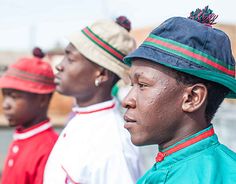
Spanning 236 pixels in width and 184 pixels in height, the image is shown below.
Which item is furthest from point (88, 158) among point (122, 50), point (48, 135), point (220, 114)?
point (220, 114)

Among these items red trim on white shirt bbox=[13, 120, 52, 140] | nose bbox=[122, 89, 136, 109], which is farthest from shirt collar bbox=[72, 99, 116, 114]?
nose bbox=[122, 89, 136, 109]

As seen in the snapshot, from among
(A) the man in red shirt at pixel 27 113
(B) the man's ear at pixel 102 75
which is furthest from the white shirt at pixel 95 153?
(A) the man in red shirt at pixel 27 113

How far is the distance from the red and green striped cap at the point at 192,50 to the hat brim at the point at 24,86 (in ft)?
6.97

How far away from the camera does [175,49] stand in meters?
1.96

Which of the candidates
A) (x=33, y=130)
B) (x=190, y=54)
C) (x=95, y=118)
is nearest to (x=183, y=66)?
(x=190, y=54)

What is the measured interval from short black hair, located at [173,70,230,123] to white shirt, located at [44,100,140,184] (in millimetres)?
979

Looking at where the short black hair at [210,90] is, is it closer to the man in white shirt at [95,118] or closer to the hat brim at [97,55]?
the man in white shirt at [95,118]

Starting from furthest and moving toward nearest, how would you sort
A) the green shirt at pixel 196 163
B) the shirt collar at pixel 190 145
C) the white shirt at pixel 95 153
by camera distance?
1. the white shirt at pixel 95 153
2. the shirt collar at pixel 190 145
3. the green shirt at pixel 196 163

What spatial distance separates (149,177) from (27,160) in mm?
1820

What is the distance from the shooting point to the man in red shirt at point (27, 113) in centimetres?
375

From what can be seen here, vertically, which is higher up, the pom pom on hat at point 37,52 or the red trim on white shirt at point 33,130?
the pom pom on hat at point 37,52

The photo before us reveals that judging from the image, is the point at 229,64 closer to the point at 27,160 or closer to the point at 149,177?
the point at 149,177

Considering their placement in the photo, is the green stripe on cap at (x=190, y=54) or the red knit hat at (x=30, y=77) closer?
the green stripe on cap at (x=190, y=54)

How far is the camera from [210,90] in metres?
2.03
